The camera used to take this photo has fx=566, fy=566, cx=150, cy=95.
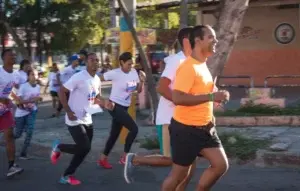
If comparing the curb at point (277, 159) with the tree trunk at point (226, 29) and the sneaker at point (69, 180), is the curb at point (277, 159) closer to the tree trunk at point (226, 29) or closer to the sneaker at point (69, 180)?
the tree trunk at point (226, 29)

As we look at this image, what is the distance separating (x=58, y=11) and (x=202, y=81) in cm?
2457

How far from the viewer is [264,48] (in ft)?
63.4

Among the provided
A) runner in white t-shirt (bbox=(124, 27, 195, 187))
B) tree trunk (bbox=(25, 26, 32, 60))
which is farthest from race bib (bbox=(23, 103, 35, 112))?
tree trunk (bbox=(25, 26, 32, 60))

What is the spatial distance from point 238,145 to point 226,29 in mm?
1905

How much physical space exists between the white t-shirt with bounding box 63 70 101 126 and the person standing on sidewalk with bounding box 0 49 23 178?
94 cm

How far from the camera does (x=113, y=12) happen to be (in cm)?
1288

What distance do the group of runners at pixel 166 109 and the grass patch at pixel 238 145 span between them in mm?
564

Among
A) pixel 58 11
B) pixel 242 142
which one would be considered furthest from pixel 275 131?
pixel 58 11

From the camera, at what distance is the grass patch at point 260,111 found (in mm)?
11445

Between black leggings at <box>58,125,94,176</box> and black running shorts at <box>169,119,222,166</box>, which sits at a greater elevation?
black running shorts at <box>169,119,222,166</box>

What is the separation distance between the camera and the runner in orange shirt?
5.01 metres

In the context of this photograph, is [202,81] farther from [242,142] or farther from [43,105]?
[43,105]

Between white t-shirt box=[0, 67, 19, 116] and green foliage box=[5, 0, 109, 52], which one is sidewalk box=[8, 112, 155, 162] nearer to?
white t-shirt box=[0, 67, 19, 116]

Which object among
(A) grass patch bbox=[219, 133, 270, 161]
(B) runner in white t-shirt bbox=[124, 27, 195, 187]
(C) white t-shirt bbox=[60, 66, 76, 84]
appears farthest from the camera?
(C) white t-shirt bbox=[60, 66, 76, 84]
